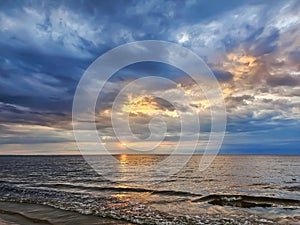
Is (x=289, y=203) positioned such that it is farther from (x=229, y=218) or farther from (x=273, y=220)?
(x=229, y=218)

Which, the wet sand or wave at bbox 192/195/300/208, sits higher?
wave at bbox 192/195/300/208

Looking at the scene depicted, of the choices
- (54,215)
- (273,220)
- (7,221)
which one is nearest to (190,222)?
(273,220)

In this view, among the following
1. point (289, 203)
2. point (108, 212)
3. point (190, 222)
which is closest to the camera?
point (190, 222)

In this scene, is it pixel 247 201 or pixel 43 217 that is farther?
pixel 247 201

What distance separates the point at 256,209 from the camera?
1744 centimetres

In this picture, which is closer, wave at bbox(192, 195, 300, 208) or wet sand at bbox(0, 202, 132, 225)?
wet sand at bbox(0, 202, 132, 225)

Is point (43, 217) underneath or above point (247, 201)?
underneath

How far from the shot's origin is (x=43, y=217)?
14.7 metres

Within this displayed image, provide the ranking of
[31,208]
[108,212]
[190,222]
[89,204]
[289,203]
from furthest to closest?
[289,203]
[89,204]
[31,208]
[108,212]
[190,222]

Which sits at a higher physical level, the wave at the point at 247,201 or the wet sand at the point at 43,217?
the wave at the point at 247,201

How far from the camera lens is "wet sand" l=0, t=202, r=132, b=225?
44.0 ft

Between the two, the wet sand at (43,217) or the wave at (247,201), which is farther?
the wave at (247,201)

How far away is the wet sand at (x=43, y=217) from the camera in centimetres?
1341

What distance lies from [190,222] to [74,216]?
6.95 m
